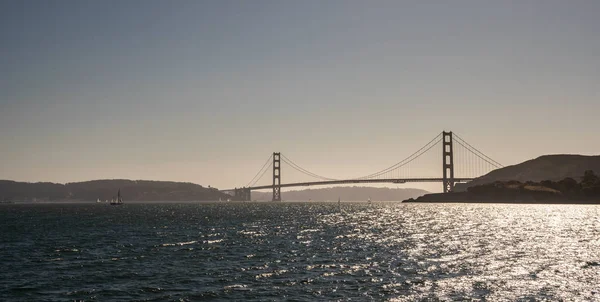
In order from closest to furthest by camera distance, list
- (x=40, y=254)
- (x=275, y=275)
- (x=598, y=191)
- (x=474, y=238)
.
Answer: (x=275, y=275) < (x=40, y=254) < (x=474, y=238) < (x=598, y=191)

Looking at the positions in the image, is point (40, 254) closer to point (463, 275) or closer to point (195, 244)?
point (195, 244)

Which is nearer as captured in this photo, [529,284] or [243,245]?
[529,284]

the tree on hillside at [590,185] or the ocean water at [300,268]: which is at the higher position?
the tree on hillside at [590,185]

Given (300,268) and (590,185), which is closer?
(300,268)

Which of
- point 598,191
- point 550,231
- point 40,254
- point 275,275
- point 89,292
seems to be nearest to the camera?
point 89,292

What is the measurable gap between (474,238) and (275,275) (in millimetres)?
35229

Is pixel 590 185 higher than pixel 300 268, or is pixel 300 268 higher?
pixel 590 185

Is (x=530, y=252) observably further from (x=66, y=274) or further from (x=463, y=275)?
(x=66, y=274)

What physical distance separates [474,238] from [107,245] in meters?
41.5

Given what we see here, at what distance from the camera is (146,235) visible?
66688 mm

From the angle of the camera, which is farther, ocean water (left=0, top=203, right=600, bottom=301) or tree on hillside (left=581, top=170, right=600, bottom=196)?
tree on hillside (left=581, top=170, right=600, bottom=196)

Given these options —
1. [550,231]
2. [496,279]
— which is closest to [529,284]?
[496,279]

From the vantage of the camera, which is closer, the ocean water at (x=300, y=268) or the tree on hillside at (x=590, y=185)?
the ocean water at (x=300, y=268)

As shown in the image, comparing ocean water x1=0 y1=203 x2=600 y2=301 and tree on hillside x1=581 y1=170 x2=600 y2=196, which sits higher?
tree on hillside x1=581 y1=170 x2=600 y2=196
